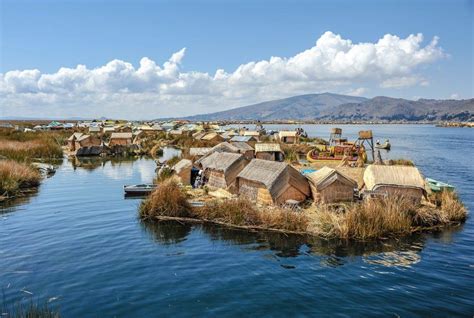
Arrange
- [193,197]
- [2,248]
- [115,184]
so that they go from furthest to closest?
[115,184], [193,197], [2,248]

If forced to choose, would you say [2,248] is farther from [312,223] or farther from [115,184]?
[115,184]

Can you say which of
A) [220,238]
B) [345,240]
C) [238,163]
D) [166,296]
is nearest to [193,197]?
[238,163]

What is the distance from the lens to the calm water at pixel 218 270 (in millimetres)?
14078

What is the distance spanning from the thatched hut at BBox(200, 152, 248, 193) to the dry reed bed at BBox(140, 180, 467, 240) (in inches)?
225

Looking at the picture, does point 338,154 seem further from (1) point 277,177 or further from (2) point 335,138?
(1) point 277,177

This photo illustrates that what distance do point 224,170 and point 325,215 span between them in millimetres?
10996

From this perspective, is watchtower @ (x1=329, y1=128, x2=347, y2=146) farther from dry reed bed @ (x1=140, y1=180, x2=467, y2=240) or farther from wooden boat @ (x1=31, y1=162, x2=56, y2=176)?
wooden boat @ (x1=31, y1=162, x2=56, y2=176)

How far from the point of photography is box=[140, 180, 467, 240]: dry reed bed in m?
21.0

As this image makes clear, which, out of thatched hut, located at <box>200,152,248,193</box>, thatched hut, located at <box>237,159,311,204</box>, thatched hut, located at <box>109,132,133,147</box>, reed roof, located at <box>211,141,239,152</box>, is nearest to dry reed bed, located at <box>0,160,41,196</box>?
thatched hut, located at <box>200,152,248,193</box>

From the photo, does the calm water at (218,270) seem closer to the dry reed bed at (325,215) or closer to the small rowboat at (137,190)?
the dry reed bed at (325,215)

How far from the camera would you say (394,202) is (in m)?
22.2

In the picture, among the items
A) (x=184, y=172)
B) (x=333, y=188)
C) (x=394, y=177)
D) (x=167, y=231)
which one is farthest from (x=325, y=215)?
(x=184, y=172)

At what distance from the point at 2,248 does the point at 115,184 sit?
1949 cm

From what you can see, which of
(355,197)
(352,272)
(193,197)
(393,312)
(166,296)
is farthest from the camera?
(193,197)
